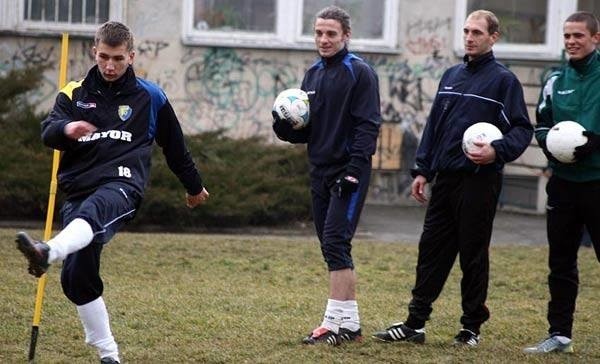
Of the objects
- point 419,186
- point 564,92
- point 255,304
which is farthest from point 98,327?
point 564,92

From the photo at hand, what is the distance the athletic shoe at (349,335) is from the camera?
8102mm

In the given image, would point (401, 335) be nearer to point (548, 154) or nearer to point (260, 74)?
point (548, 154)

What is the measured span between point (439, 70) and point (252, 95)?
305cm

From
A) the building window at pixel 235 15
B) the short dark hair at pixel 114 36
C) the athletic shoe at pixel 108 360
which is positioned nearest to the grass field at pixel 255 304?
the athletic shoe at pixel 108 360

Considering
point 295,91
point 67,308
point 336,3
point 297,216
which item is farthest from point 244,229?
point 295,91

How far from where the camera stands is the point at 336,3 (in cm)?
1909

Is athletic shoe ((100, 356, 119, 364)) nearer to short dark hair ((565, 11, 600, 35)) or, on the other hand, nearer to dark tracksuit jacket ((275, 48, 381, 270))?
dark tracksuit jacket ((275, 48, 381, 270))

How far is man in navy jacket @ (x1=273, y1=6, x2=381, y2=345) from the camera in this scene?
8.03 meters

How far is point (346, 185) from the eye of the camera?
7.91 m

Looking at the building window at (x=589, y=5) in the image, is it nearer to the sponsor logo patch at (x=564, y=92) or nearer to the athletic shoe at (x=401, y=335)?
the sponsor logo patch at (x=564, y=92)

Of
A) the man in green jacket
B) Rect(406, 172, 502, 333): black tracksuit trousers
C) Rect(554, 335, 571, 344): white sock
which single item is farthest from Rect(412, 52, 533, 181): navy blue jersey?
Rect(554, 335, 571, 344): white sock

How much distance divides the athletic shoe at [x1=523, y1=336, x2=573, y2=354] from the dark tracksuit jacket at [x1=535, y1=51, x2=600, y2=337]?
7 cm

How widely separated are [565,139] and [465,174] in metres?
0.71

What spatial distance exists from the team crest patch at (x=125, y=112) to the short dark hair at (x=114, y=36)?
35 cm
